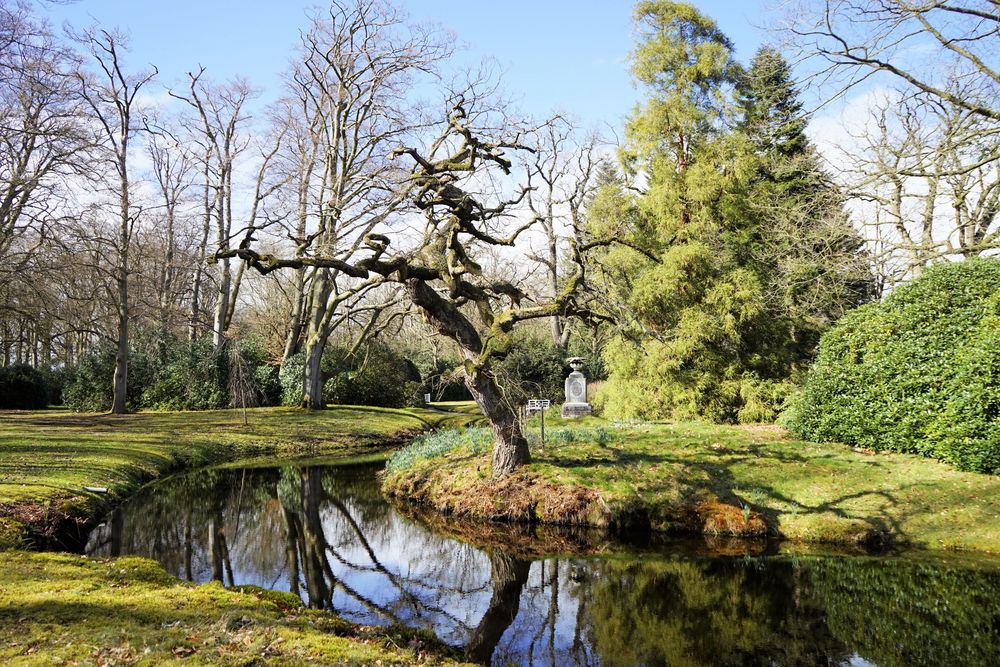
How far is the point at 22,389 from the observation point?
29.0 m

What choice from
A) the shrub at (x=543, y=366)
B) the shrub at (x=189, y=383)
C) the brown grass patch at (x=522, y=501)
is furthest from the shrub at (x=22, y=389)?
the brown grass patch at (x=522, y=501)

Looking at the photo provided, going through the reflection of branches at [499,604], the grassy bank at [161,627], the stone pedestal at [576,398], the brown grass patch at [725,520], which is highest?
the stone pedestal at [576,398]

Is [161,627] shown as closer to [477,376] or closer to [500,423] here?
[477,376]

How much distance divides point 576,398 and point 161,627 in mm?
19234

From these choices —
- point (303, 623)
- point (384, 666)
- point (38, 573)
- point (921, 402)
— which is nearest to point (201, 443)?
point (38, 573)

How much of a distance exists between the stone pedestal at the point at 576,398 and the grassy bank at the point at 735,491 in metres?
9.15

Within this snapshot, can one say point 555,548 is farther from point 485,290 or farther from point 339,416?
point 339,416

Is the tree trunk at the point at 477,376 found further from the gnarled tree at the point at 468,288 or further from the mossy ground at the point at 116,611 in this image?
the mossy ground at the point at 116,611

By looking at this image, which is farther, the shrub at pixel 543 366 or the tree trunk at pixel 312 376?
the shrub at pixel 543 366

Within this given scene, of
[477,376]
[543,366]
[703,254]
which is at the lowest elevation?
[477,376]

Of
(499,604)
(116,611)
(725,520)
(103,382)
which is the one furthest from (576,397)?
(103,382)

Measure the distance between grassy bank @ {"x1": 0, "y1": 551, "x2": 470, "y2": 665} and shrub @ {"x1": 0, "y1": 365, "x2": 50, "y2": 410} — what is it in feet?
87.7

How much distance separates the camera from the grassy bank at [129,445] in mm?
9930

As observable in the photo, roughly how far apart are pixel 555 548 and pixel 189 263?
1357 inches
